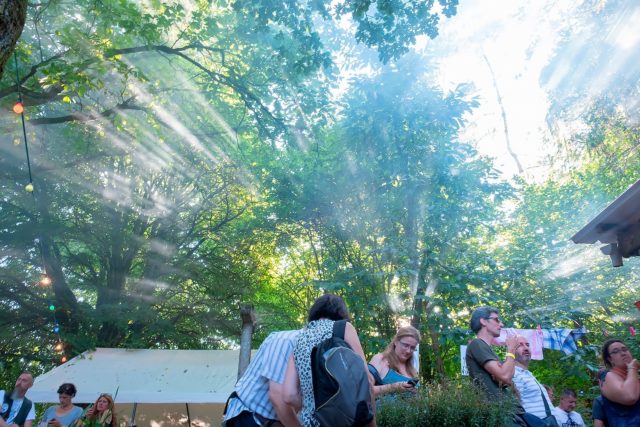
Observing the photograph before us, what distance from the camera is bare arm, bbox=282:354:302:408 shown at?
87.0 inches

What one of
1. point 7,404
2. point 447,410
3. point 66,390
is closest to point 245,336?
point 66,390

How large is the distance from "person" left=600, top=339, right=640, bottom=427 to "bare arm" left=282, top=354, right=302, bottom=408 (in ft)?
9.11

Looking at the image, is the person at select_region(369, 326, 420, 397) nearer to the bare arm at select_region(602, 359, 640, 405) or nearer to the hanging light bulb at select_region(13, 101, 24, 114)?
the bare arm at select_region(602, 359, 640, 405)

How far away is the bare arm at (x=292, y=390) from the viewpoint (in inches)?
87.0

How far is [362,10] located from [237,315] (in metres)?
10.8

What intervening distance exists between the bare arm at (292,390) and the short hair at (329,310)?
14.9 inches

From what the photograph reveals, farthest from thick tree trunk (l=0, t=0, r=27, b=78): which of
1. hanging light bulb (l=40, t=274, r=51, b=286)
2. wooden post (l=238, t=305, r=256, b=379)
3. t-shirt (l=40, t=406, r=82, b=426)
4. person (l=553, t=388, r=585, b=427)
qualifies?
hanging light bulb (l=40, t=274, r=51, b=286)

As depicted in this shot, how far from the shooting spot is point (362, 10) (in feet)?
18.7

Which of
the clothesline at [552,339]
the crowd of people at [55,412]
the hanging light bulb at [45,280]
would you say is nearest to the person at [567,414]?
the clothesline at [552,339]

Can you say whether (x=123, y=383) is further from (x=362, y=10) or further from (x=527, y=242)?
(x=527, y=242)

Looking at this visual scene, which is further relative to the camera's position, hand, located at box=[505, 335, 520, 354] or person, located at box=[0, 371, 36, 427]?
person, located at box=[0, 371, 36, 427]

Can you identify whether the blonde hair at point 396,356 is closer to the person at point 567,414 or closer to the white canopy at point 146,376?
the person at point 567,414

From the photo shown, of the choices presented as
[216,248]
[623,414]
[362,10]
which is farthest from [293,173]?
[623,414]

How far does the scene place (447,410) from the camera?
3.16 meters
